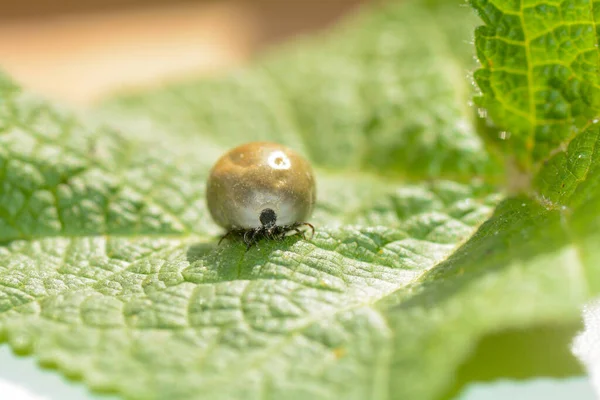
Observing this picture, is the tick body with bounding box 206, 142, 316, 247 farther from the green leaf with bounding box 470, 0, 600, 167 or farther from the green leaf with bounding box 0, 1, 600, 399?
the green leaf with bounding box 470, 0, 600, 167

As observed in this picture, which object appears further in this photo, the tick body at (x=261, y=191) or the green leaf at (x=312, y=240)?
the tick body at (x=261, y=191)

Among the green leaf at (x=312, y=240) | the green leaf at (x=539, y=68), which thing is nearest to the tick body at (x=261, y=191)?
the green leaf at (x=312, y=240)

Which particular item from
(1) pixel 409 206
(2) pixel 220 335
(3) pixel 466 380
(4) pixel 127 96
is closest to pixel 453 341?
(3) pixel 466 380

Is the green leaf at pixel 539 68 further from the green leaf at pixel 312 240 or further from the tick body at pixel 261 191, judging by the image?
the tick body at pixel 261 191

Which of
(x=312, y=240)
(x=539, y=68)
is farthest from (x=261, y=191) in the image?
(x=539, y=68)

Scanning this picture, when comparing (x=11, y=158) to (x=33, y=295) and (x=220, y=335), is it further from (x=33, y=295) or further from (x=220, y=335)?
(x=220, y=335)

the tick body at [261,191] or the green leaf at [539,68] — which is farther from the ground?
the green leaf at [539,68]

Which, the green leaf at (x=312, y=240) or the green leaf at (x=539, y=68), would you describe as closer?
the green leaf at (x=312, y=240)
